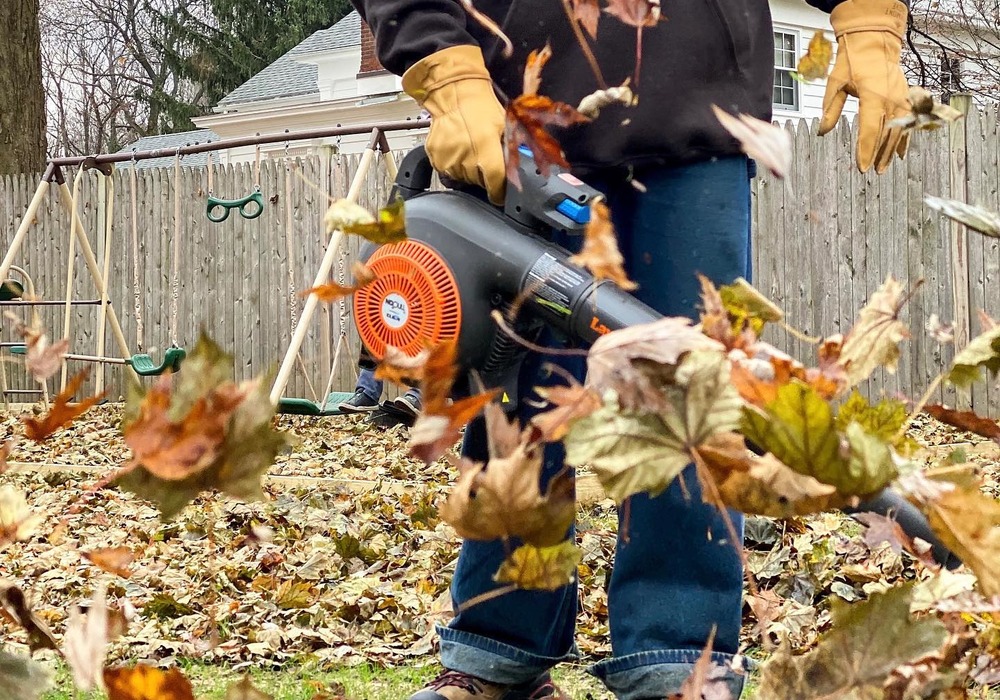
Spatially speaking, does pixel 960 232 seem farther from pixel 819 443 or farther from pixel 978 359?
pixel 819 443

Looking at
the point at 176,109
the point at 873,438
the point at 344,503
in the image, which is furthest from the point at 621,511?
Result: the point at 176,109

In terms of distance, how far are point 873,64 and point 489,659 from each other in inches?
38.8

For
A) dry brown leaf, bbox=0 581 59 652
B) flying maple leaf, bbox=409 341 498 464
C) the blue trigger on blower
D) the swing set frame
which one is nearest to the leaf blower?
the blue trigger on blower

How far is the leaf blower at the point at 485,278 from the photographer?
4.67 feet

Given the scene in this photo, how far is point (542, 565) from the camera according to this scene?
892 millimetres

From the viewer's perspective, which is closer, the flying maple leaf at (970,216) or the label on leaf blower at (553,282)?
the flying maple leaf at (970,216)

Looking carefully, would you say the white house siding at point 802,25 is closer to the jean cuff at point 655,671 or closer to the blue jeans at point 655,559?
the blue jeans at point 655,559

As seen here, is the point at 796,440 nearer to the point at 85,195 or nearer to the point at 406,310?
the point at 406,310

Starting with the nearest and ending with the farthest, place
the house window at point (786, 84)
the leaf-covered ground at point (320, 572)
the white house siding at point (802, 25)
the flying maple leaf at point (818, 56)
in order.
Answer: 1. the flying maple leaf at point (818, 56)
2. the leaf-covered ground at point (320, 572)
3. the house window at point (786, 84)
4. the white house siding at point (802, 25)

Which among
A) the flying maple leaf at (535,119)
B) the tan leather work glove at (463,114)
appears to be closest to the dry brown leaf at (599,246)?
the flying maple leaf at (535,119)

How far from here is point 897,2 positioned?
5.38ft

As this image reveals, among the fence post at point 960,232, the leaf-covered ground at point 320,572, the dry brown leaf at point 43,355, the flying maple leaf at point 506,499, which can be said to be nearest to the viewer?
the flying maple leaf at point 506,499

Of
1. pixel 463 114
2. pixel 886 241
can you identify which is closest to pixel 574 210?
pixel 463 114

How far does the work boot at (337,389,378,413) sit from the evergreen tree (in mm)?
22416
